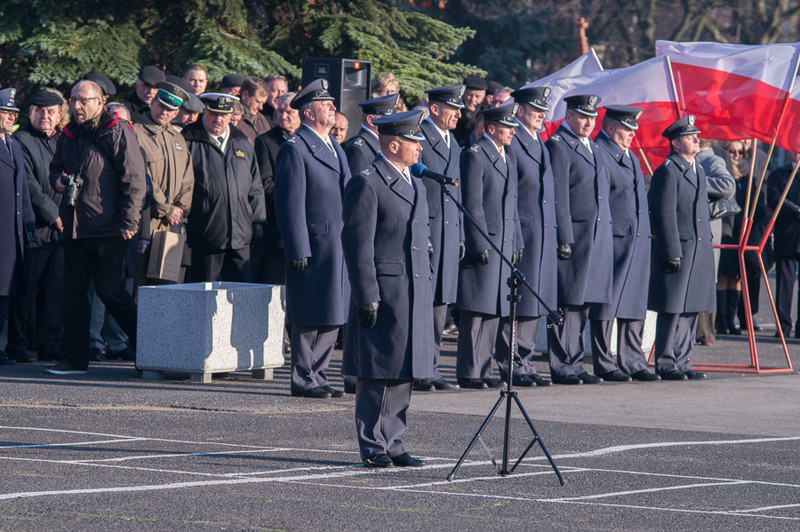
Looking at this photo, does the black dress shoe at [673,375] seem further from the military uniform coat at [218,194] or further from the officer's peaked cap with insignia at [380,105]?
the military uniform coat at [218,194]

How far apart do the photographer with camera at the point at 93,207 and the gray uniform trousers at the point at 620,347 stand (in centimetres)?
414

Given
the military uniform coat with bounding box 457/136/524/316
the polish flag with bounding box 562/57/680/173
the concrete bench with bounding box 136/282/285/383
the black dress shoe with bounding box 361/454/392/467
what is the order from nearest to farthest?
the black dress shoe with bounding box 361/454/392/467, the concrete bench with bounding box 136/282/285/383, the military uniform coat with bounding box 457/136/524/316, the polish flag with bounding box 562/57/680/173

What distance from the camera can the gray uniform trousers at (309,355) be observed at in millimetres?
10719

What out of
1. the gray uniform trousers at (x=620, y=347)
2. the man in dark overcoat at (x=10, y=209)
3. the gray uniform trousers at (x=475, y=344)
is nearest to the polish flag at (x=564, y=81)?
the gray uniform trousers at (x=620, y=347)

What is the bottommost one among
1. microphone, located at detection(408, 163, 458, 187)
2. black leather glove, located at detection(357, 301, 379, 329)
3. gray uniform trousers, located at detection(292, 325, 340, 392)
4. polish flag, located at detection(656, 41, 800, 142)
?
gray uniform trousers, located at detection(292, 325, 340, 392)

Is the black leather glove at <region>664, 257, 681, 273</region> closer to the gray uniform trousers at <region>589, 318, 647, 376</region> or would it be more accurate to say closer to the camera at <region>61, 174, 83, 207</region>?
the gray uniform trousers at <region>589, 318, 647, 376</region>

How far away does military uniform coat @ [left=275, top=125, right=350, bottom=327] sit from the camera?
35.0ft

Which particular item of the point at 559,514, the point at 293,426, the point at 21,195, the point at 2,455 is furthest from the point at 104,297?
the point at 559,514

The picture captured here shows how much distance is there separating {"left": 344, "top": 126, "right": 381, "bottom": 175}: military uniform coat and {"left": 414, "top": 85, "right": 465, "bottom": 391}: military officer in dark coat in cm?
40

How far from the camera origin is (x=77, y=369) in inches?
458

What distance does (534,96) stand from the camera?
12.1 meters

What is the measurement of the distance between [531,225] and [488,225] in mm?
650

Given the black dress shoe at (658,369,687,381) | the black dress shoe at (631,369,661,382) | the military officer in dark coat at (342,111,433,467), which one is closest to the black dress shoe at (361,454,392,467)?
the military officer in dark coat at (342,111,433,467)

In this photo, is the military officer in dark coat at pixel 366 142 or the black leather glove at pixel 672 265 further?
the black leather glove at pixel 672 265
